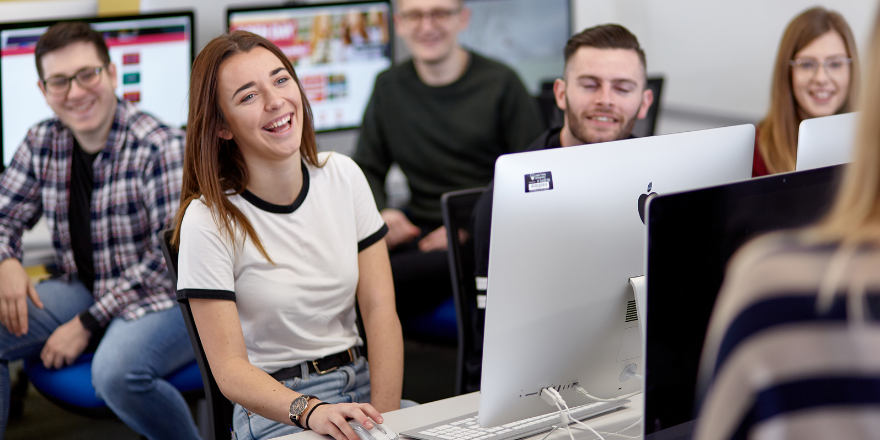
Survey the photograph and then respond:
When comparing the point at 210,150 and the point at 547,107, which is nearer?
the point at 210,150

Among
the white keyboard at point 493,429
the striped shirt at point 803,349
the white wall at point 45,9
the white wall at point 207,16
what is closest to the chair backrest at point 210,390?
the white keyboard at point 493,429

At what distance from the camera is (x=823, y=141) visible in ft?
3.92

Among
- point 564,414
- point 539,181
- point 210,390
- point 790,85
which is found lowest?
point 210,390

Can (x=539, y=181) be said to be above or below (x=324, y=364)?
above

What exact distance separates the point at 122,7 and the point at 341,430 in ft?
6.43

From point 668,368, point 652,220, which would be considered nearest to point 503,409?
point 668,368

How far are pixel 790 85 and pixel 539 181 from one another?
1516 mm

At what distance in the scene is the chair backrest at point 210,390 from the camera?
55.9 inches

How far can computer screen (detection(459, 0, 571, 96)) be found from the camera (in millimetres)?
3922

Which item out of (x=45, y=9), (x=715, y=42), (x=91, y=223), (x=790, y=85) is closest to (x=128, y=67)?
(x=45, y=9)

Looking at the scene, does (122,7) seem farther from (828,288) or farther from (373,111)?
(828,288)

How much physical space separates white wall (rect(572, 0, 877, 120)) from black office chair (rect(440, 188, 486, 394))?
184cm

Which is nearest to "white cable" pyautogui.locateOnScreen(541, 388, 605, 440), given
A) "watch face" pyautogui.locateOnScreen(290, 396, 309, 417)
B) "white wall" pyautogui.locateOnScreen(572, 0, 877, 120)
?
"watch face" pyautogui.locateOnScreen(290, 396, 309, 417)

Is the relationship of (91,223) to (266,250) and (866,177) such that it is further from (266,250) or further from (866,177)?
(866,177)
